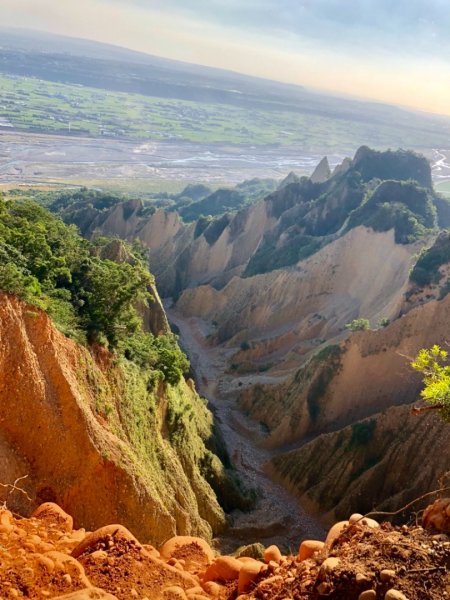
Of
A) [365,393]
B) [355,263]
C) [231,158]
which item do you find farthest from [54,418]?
[231,158]

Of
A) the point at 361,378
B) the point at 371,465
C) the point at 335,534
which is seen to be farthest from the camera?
the point at 361,378

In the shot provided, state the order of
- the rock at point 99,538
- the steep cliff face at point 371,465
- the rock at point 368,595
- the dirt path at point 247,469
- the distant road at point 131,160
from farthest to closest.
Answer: the distant road at point 131,160
the steep cliff face at point 371,465
the dirt path at point 247,469
the rock at point 99,538
the rock at point 368,595

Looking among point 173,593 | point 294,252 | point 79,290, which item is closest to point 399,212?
point 294,252

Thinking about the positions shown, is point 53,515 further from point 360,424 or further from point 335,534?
point 360,424

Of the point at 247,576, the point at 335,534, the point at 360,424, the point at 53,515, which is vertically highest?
the point at 335,534

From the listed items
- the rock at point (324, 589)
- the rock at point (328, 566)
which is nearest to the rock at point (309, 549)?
the rock at point (328, 566)

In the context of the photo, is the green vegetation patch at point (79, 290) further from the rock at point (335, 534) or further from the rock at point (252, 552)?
the rock at point (335, 534)

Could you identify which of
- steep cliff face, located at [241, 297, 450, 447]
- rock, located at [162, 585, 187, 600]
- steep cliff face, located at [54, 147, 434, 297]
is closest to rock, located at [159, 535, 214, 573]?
rock, located at [162, 585, 187, 600]

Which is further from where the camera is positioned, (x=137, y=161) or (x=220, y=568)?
(x=137, y=161)
